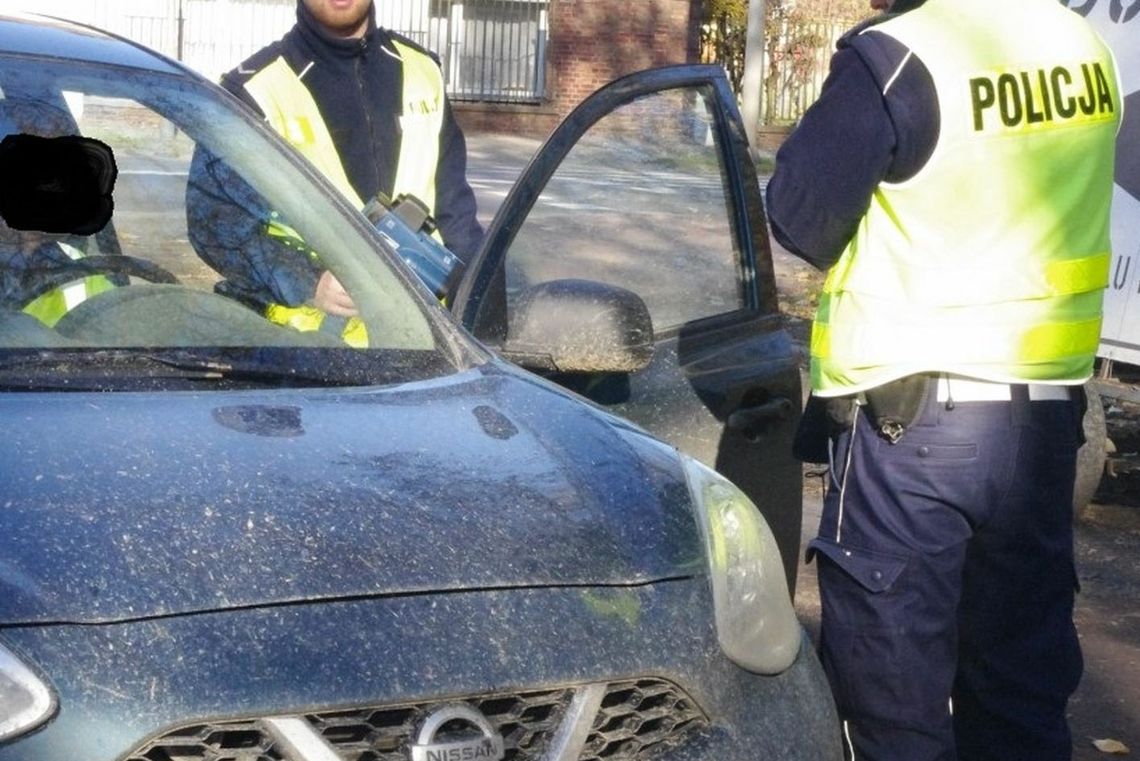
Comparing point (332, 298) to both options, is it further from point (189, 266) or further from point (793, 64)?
point (793, 64)

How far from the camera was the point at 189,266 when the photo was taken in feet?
11.7

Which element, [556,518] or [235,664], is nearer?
[235,664]

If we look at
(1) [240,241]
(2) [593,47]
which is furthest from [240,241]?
(2) [593,47]

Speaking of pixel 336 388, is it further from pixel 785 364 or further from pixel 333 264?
pixel 785 364

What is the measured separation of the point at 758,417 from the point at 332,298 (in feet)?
3.91

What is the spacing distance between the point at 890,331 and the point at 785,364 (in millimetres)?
957

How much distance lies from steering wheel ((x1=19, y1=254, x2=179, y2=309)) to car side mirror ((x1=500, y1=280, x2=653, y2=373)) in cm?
65

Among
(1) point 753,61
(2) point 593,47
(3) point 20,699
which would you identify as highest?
A: (3) point 20,699

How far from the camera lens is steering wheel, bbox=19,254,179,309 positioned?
10.7 feet

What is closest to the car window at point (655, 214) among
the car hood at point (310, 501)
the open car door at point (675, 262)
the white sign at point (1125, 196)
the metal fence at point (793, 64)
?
the open car door at point (675, 262)

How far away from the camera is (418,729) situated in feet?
7.90

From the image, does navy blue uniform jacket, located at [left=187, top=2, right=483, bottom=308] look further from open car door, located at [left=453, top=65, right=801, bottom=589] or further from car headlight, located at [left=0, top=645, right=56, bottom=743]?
car headlight, located at [left=0, top=645, right=56, bottom=743]

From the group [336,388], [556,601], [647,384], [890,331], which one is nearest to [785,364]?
[647,384]

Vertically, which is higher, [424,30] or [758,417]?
[758,417]
